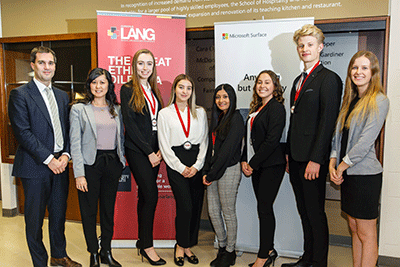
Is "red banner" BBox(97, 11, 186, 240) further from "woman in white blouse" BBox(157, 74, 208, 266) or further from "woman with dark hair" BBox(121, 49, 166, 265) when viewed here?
"woman in white blouse" BBox(157, 74, 208, 266)

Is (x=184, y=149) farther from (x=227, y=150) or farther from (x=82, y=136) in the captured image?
(x=82, y=136)

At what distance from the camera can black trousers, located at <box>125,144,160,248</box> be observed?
2.84 metres

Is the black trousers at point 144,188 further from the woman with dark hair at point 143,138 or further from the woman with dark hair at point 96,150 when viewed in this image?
the woman with dark hair at point 96,150

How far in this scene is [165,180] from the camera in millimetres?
3371

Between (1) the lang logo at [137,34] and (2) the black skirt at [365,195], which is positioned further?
(1) the lang logo at [137,34]

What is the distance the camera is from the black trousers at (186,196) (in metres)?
2.78

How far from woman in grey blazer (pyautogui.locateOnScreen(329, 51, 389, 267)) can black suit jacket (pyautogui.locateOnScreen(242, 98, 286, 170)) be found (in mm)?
449

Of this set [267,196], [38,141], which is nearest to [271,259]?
[267,196]

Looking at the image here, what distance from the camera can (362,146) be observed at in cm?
217

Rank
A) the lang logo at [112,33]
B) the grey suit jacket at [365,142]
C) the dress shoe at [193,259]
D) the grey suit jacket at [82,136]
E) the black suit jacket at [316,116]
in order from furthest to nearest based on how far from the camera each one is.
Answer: the lang logo at [112,33] < the dress shoe at [193,259] < the grey suit jacket at [82,136] < the black suit jacket at [316,116] < the grey suit jacket at [365,142]

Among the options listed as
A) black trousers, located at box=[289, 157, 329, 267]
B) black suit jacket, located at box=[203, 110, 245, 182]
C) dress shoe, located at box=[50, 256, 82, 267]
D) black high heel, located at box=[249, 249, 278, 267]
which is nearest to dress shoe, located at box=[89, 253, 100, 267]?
dress shoe, located at box=[50, 256, 82, 267]

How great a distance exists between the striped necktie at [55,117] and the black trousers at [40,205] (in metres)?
0.29

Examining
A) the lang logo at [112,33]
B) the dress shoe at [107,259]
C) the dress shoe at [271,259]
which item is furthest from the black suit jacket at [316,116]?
the lang logo at [112,33]

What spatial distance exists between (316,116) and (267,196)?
78 centimetres
